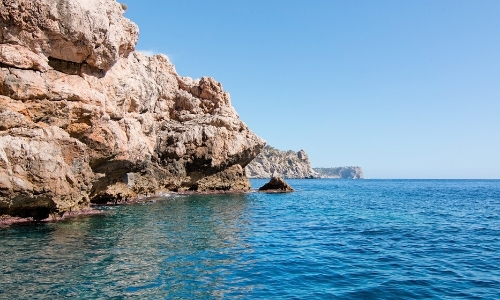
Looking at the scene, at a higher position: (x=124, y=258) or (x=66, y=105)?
(x=66, y=105)

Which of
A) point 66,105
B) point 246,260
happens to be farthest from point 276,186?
point 246,260

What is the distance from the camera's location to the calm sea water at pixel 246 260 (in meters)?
12.8

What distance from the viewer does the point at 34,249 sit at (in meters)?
18.0

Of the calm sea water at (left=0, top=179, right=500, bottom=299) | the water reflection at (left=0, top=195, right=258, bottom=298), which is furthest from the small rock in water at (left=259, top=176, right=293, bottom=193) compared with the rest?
the water reflection at (left=0, top=195, right=258, bottom=298)

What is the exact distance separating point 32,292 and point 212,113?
52.7m

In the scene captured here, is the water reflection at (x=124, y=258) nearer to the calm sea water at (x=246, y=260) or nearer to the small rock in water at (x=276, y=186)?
the calm sea water at (x=246, y=260)

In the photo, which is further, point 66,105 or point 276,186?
point 276,186

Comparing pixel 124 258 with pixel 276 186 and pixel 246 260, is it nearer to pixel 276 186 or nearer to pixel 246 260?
pixel 246 260

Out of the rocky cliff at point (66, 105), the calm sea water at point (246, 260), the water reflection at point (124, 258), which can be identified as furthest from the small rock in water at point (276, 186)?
the water reflection at point (124, 258)

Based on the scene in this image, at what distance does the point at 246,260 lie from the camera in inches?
672

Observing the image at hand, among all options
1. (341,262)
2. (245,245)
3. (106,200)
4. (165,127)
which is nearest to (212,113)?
(165,127)

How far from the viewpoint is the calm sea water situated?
1283 cm

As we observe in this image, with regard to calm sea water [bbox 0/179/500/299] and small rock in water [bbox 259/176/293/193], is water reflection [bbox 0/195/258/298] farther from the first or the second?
small rock in water [bbox 259/176/293/193]

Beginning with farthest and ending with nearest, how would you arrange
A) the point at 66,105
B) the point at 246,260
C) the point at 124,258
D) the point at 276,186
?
1. the point at 276,186
2. the point at 66,105
3. the point at 246,260
4. the point at 124,258
